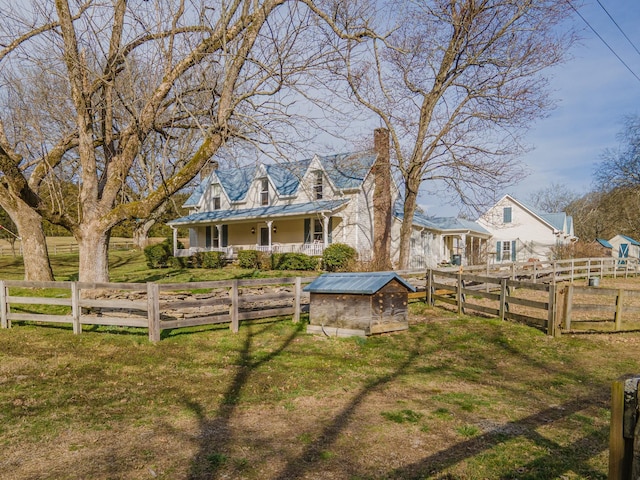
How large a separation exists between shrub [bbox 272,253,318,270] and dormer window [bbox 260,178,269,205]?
6.70 meters

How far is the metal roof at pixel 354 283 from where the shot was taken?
9711 millimetres

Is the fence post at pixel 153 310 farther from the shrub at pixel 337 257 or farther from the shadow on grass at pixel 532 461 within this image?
the shrub at pixel 337 257

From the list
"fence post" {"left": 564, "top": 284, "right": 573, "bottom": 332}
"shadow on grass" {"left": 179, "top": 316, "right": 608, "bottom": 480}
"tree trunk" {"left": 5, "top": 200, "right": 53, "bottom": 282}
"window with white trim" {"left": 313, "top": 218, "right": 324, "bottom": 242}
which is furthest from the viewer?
"window with white trim" {"left": 313, "top": 218, "right": 324, "bottom": 242}

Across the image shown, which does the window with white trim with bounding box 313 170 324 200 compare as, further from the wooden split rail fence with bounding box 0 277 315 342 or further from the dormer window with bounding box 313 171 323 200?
the wooden split rail fence with bounding box 0 277 315 342

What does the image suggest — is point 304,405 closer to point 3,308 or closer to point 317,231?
point 3,308

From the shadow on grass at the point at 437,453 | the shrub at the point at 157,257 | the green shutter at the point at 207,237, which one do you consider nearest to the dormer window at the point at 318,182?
the green shutter at the point at 207,237

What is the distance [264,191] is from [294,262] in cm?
809

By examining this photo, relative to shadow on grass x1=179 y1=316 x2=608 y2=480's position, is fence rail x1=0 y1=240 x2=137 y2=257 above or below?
above

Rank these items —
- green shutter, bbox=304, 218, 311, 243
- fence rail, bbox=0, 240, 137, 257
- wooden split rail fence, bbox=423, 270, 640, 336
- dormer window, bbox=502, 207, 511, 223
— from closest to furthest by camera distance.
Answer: wooden split rail fence, bbox=423, 270, 640, 336
green shutter, bbox=304, 218, 311, 243
dormer window, bbox=502, 207, 511, 223
fence rail, bbox=0, 240, 137, 257

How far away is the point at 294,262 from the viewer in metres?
25.1

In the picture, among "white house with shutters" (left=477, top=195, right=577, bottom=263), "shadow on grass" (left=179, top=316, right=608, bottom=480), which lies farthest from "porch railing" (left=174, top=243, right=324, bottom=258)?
"shadow on grass" (left=179, top=316, right=608, bottom=480)

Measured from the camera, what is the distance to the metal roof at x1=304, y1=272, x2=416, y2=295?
971 centimetres

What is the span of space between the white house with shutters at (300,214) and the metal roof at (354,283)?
13.5 metres

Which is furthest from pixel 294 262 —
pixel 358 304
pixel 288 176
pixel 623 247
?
pixel 623 247
